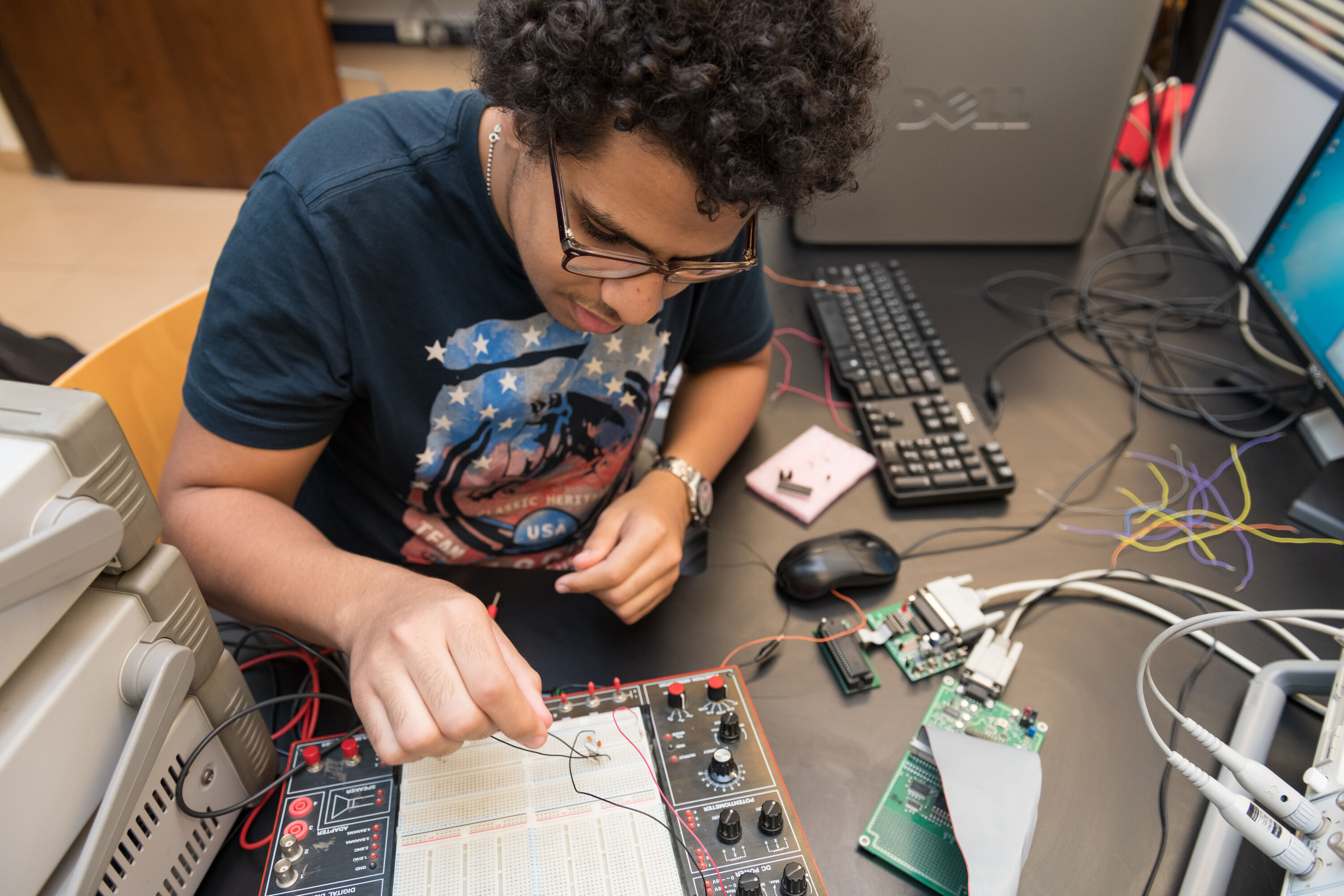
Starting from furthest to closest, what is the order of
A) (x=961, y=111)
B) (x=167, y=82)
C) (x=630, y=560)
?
(x=167, y=82) → (x=961, y=111) → (x=630, y=560)

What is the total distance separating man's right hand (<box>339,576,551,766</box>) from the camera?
0.59m

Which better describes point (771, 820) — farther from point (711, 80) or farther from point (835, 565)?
point (711, 80)

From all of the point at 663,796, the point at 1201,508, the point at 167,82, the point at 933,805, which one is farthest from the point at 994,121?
the point at 167,82

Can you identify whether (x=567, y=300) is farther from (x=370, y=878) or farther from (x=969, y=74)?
(x=969, y=74)

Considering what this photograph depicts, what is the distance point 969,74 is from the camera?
143 centimetres

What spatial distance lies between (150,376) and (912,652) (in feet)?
3.44

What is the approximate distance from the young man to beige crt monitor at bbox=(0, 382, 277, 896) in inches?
5.5

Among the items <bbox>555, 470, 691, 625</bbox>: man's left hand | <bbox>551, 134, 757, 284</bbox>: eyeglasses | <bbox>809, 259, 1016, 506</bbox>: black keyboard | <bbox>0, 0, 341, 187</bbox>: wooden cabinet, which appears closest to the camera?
<bbox>551, 134, 757, 284</bbox>: eyeglasses

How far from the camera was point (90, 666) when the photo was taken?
52cm

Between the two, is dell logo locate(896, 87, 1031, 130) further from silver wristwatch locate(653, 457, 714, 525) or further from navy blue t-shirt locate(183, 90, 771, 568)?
silver wristwatch locate(653, 457, 714, 525)

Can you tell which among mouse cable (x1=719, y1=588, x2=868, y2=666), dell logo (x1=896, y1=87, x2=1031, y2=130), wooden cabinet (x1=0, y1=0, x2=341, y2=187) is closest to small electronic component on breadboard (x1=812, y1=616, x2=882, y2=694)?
mouse cable (x1=719, y1=588, x2=868, y2=666)

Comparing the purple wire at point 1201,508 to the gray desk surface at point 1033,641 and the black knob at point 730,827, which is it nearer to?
the gray desk surface at point 1033,641

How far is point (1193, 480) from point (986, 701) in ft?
1.82

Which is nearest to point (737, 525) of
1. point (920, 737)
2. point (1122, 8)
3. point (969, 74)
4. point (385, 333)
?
point (920, 737)
